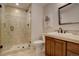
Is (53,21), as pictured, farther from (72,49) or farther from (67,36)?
(72,49)

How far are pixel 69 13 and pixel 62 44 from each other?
0.56m

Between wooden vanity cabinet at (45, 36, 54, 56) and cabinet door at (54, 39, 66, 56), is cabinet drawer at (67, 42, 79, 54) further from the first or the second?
wooden vanity cabinet at (45, 36, 54, 56)

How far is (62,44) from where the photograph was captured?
131 cm

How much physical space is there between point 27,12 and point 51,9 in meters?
0.47

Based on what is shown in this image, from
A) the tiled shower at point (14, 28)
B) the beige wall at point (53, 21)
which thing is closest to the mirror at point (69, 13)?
the beige wall at point (53, 21)

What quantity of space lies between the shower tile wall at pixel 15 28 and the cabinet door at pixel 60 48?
25.3 inches

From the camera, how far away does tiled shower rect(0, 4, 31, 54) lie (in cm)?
168

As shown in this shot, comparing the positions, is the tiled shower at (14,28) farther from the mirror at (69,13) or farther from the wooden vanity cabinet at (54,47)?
the mirror at (69,13)

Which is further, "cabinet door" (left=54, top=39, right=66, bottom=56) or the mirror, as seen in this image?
the mirror

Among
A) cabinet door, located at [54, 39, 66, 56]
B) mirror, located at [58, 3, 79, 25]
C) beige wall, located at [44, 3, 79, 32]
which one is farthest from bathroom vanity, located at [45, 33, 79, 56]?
mirror, located at [58, 3, 79, 25]

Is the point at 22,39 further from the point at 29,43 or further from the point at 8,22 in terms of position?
the point at 8,22

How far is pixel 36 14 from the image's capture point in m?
1.59

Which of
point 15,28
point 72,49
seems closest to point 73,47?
point 72,49

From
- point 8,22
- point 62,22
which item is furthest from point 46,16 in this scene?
point 8,22
